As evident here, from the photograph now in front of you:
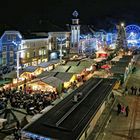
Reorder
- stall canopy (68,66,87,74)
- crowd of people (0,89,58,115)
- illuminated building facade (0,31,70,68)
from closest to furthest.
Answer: crowd of people (0,89,58,115)
stall canopy (68,66,87,74)
illuminated building facade (0,31,70,68)

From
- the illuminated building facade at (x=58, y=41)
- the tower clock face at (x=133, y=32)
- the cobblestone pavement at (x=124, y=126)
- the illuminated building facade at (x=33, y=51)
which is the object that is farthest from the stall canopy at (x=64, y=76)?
the tower clock face at (x=133, y=32)

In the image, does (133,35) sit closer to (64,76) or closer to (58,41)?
(58,41)

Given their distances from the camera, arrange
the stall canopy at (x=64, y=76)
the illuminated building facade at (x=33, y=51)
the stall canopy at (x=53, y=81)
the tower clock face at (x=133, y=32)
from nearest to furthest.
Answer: the stall canopy at (x=53, y=81) < the stall canopy at (x=64, y=76) < the illuminated building facade at (x=33, y=51) < the tower clock face at (x=133, y=32)

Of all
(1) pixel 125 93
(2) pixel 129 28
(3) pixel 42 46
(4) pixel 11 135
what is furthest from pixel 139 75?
(2) pixel 129 28

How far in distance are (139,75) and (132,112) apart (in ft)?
78.7

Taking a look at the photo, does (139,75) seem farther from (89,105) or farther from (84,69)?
(89,105)

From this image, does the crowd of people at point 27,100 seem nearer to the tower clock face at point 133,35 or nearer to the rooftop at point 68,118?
the rooftop at point 68,118

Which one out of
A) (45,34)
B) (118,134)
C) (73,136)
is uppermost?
(45,34)

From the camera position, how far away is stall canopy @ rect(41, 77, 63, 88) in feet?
107

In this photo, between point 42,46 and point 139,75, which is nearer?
point 139,75

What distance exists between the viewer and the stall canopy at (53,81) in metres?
32.7

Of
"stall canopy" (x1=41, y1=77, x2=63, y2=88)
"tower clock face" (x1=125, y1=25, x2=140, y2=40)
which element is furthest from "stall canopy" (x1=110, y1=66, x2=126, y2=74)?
"tower clock face" (x1=125, y1=25, x2=140, y2=40)

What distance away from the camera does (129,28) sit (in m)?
111

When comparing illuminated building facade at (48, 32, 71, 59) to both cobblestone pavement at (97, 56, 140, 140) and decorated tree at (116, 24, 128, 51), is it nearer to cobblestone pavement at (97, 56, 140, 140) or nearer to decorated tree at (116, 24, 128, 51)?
decorated tree at (116, 24, 128, 51)
